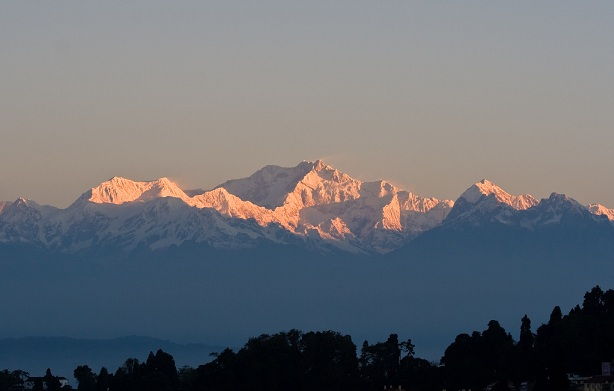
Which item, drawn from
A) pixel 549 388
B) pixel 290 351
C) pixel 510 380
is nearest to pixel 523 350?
pixel 510 380

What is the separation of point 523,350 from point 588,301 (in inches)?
699

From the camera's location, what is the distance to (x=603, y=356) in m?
173

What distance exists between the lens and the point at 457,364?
178 meters

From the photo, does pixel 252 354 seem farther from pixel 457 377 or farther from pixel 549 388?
pixel 549 388

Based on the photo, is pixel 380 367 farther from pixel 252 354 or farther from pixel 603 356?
pixel 603 356

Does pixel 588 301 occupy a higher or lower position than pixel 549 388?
higher

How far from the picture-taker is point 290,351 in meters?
198

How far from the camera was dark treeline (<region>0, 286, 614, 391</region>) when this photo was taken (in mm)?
172125

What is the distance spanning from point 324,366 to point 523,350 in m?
26.5

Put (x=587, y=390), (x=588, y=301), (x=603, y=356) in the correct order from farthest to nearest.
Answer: (x=588, y=301)
(x=603, y=356)
(x=587, y=390)

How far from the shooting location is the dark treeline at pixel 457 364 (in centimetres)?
17212

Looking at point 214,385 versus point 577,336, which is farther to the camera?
point 214,385

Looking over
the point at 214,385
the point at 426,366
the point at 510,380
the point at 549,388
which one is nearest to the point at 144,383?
the point at 214,385

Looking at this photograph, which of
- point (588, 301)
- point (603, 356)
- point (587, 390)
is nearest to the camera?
point (587, 390)
